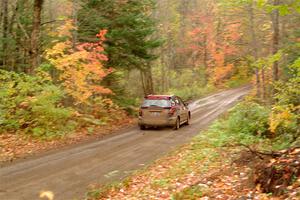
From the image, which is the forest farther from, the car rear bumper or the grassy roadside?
the car rear bumper

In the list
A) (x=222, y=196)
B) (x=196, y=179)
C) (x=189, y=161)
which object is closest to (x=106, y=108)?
(x=189, y=161)

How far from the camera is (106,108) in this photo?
2247 centimetres

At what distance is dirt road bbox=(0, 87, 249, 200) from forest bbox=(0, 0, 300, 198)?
2.29 m

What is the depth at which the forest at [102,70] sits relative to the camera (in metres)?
14.3

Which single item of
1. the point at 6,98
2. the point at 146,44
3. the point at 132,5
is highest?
the point at 132,5

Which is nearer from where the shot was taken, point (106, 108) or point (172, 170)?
point (172, 170)

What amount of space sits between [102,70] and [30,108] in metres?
4.06

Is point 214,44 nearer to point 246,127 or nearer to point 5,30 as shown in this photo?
point 5,30

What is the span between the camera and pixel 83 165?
40.2ft

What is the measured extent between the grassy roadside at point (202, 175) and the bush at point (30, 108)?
5.97 meters

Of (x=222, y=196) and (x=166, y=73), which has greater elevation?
(x=166, y=73)

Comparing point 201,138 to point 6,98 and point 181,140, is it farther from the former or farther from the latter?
point 6,98

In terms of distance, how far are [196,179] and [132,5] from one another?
16.6 meters

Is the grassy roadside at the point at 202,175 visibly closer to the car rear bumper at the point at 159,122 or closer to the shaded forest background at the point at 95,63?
the shaded forest background at the point at 95,63
